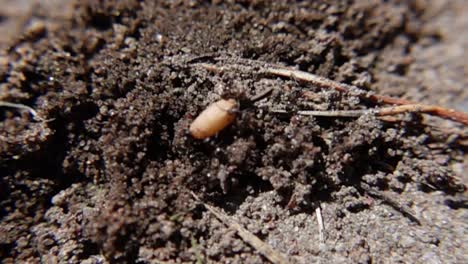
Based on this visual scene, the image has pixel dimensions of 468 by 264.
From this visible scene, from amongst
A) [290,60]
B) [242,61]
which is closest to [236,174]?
[242,61]

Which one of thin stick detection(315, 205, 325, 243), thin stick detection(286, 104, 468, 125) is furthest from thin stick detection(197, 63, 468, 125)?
thin stick detection(315, 205, 325, 243)

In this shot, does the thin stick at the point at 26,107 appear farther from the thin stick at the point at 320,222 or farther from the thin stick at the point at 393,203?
the thin stick at the point at 393,203

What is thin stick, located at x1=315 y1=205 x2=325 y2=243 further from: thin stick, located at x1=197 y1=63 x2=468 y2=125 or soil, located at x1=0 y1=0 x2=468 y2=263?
thin stick, located at x1=197 y1=63 x2=468 y2=125

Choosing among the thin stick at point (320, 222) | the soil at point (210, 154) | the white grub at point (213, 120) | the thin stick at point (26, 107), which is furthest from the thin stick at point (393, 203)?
the thin stick at point (26, 107)

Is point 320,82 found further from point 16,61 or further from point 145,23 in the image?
point 16,61

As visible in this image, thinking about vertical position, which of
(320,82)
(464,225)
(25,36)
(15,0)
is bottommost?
(464,225)
